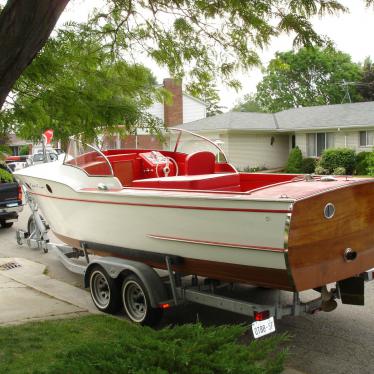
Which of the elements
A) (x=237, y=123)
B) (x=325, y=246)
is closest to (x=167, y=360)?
(x=325, y=246)

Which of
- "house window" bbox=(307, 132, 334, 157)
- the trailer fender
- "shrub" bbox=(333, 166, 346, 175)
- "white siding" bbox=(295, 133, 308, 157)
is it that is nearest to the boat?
the trailer fender

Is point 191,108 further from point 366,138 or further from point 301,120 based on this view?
point 366,138

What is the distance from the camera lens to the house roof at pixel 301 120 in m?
30.4

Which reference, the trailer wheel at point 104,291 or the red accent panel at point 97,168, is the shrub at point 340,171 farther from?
the trailer wheel at point 104,291

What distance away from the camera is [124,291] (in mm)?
6449

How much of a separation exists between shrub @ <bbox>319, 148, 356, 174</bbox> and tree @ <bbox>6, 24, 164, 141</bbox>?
23.4 m

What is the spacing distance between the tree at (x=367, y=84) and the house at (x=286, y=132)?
75.2 ft

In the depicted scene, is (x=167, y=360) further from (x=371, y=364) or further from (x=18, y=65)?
(x=371, y=364)

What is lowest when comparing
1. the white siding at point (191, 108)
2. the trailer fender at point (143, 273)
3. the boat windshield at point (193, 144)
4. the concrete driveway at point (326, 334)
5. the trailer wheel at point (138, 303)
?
the concrete driveway at point (326, 334)

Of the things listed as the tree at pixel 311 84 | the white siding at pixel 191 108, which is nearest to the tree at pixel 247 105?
the tree at pixel 311 84

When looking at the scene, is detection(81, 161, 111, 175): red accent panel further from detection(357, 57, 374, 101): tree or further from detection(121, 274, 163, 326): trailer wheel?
detection(357, 57, 374, 101): tree

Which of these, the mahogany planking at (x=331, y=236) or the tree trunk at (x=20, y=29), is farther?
the mahogany planking at (x=331, y=236)

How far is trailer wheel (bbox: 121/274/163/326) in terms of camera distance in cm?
605

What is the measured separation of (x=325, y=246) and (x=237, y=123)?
28089mm
